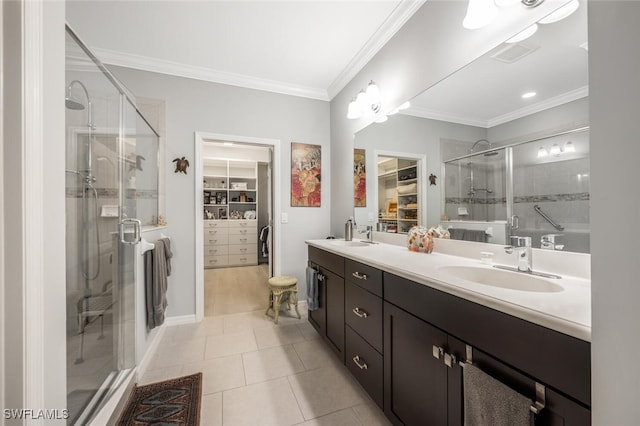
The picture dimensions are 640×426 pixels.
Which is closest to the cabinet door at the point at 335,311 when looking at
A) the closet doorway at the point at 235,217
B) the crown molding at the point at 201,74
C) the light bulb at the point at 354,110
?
the light bulb at the point at 354,110

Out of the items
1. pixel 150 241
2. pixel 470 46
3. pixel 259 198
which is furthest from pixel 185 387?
pixel 259 198

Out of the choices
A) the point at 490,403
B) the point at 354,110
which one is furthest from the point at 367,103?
the point at 490,403

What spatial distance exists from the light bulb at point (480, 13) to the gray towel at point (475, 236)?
1.14m

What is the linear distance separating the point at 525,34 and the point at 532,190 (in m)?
0.77

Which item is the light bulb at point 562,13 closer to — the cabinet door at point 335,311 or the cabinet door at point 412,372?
the cabinet door at point 412,372

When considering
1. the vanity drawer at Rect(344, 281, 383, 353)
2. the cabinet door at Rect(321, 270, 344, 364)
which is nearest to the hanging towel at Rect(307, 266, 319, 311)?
the cabinet door at Rect(321, 270, 344, 364)

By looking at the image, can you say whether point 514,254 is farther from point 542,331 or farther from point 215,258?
point 215,258

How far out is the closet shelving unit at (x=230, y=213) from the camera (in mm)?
5172

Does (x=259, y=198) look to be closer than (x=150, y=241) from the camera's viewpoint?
No

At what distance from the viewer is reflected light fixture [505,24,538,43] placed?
1146mm

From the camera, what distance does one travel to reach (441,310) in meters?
0.95

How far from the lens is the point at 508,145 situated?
4.25 feet

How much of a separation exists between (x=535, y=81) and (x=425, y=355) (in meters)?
1.39

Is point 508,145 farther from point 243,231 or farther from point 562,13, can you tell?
point 243,231
